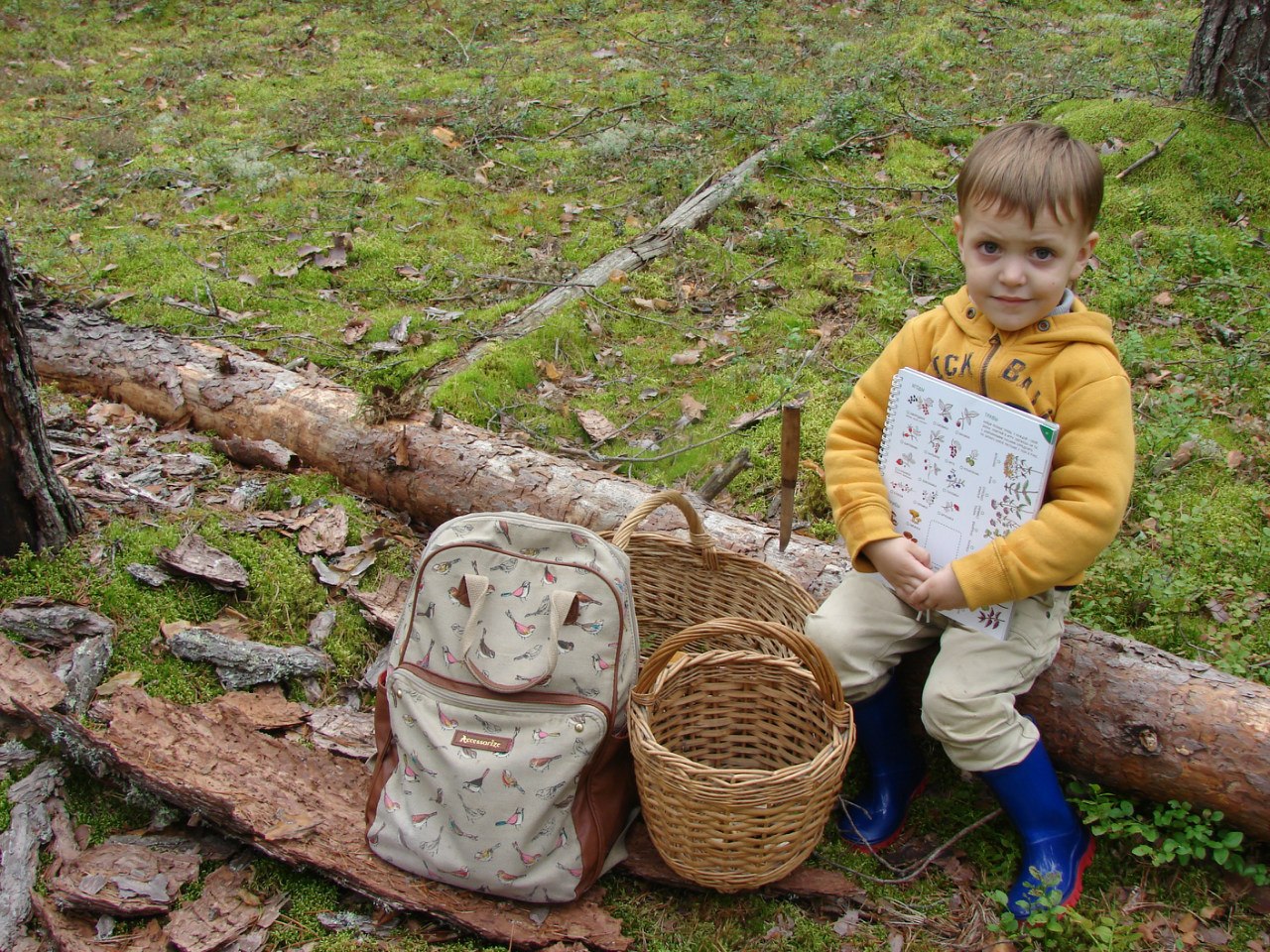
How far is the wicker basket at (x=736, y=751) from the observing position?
2.58 metres

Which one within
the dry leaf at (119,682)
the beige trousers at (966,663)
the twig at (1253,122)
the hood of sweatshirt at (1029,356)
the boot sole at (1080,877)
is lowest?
the boot sole at (1080,877)

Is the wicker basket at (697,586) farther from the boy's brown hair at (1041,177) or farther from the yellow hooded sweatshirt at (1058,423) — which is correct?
the boy's brown hair at (1041,177)

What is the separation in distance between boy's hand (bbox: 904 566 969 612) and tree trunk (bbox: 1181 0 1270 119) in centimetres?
537

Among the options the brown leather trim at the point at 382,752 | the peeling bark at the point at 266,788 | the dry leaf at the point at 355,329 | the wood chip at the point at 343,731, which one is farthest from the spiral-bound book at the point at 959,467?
the dry leaf at the point at 355,329

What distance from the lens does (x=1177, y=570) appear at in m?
A: 3.64

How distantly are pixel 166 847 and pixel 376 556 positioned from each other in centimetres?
143

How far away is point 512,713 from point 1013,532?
58.5 inches

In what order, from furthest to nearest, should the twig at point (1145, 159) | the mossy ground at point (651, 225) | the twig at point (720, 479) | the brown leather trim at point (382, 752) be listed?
1. the twig at point (1145, 159)
2. the twig at point (720, 479)
3. the mossy ground at point (651, 225)
4. the brown leather trim at point (382, 752)

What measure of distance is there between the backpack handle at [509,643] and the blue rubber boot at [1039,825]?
4.36 feet

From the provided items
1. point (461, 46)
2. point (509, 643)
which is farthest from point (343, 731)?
point (461, 46)

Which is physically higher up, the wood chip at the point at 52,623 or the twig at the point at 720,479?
the twig at the point at 720,479

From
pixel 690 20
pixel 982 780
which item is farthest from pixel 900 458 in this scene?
pixel 690 20

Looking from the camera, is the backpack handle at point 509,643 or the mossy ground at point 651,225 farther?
the mossy ground at point 651,225

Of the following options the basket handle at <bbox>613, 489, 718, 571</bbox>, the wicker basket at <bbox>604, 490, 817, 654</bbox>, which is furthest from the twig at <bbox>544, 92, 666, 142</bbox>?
the basket handle at <bbox>613, 489, 718, 571</bbox>
